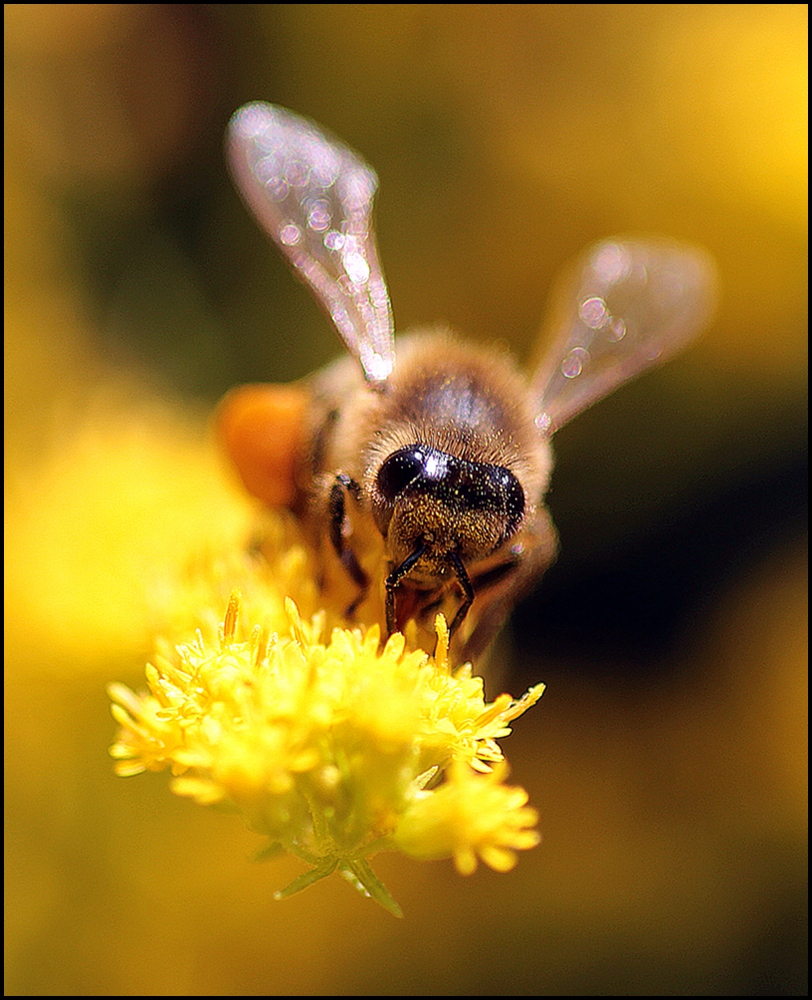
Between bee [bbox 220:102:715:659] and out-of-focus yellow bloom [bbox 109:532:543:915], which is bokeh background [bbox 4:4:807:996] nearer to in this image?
bee [bbox 220:102:715:659]

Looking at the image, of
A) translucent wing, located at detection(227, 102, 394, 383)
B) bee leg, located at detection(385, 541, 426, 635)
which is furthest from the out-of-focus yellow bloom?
translucent wing, located at detection(227, 102, 394, 383)

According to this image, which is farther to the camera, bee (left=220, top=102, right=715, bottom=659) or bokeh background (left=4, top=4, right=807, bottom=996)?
bokeh background (left=4, top=4, right=807, bottom=996)

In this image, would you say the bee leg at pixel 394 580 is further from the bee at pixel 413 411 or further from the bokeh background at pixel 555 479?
the bokeh background at pixel 555 479

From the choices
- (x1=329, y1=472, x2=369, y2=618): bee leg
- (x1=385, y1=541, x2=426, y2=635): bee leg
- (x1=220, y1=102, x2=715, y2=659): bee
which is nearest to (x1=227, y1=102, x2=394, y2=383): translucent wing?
(x1=220, y1=102, x2=715, y2=659): bee

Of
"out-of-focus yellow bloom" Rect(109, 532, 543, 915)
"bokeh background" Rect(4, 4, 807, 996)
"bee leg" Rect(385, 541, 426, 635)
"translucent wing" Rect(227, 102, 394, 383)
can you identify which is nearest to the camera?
"out-of-focus yellow bloom" Rect(109, 532, 543, 915)

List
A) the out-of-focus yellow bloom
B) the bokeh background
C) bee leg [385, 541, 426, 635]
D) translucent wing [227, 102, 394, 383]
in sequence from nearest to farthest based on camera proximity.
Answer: the out-of-focus yellow bloom → bee leg [385, 541, 426, 635] → translucent wing [227, 102, 394, 383] → the bokeh background

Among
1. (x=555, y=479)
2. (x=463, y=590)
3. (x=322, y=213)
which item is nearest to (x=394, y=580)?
(x=463, y=590)

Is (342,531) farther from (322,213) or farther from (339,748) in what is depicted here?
(322,213)

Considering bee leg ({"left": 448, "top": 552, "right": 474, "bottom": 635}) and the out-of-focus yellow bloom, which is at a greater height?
bee leg ({"left": 448, "top": 552, "right": 474, "bottom": 635})

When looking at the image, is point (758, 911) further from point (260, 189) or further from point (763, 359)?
point (260, 189)
